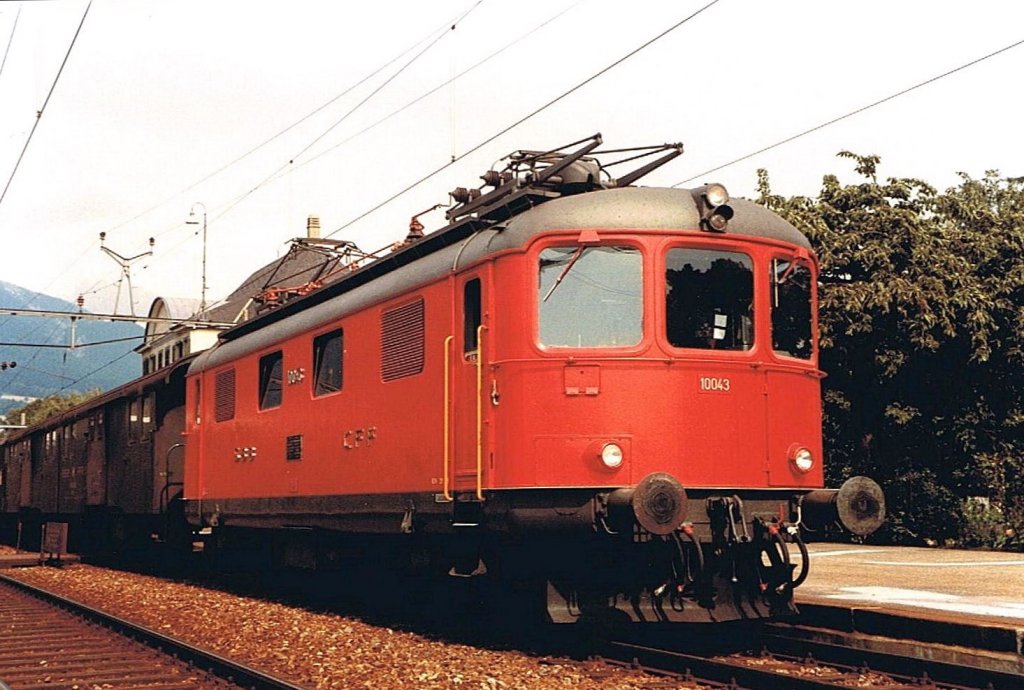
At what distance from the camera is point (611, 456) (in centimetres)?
924

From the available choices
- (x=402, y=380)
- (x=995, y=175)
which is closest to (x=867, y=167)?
(x=402, y=380)

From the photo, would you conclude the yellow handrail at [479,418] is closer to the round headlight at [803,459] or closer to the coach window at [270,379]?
the round headlight at [803,459]

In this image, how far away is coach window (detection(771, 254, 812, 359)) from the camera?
10102mm

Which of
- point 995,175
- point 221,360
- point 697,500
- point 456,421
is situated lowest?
point 697,500

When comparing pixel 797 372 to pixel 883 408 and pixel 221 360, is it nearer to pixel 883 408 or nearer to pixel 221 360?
pixel 221 360

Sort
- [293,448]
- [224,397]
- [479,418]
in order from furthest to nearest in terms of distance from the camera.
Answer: [224,397], [293,448], [479,418]

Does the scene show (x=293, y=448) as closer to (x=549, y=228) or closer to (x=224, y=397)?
(x=224, y=397)

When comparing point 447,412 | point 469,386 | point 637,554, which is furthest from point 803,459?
point 447,412

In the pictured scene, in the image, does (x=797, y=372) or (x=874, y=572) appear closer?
(x=797, y=372)

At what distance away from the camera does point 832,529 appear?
9867 millimetres

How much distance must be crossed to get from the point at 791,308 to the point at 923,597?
10.7 ft

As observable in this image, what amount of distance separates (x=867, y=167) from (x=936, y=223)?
163 cm

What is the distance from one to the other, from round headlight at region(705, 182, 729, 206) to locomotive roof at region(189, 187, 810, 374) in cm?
15

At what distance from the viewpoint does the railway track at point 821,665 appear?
26.7 feet
